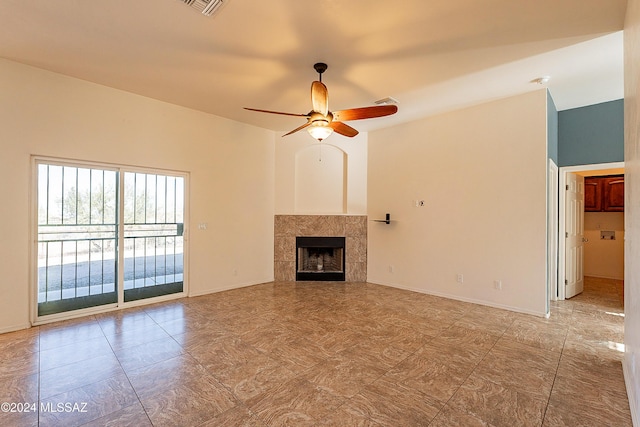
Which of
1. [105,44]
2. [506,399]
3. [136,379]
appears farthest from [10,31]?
[506,399]

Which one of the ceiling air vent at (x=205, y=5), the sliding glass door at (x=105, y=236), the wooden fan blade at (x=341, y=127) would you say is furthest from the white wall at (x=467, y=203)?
the ceiling air vent at (x=205, y=5)

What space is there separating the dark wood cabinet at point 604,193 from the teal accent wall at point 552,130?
2696 millimetres

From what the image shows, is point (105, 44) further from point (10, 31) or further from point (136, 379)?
point (136, 379)

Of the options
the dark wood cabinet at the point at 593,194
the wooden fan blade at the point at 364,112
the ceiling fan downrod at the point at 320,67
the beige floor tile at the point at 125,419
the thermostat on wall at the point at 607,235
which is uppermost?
the ceiling fan downrod at the point at 320,67

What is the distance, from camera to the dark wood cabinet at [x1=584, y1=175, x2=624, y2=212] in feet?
19.9

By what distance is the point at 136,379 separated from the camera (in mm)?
2418

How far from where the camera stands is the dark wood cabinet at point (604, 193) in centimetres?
608

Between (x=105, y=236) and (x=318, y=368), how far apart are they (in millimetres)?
3574

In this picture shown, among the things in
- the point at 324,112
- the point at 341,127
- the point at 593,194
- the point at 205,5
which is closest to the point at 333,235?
the point at 341,127

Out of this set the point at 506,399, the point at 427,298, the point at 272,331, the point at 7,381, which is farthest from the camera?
the point at 427,298

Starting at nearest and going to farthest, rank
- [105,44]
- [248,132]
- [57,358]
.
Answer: [57,358] < [105,44] < [248,132]

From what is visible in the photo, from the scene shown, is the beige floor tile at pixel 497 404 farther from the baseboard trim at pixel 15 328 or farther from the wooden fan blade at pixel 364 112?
the baseboard trim at pixel 15 328

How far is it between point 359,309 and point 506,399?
2205 mm

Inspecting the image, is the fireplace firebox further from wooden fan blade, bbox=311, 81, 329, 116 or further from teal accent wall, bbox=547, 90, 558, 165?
teal accent wall, bbox=547, 90, 558, 165
